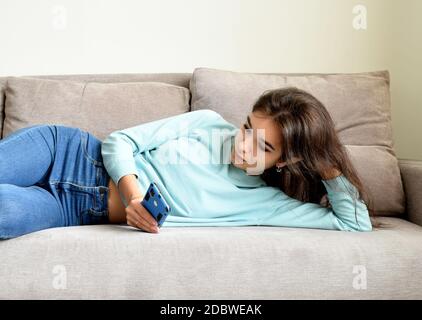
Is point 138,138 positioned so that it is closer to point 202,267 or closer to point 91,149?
point 91,149

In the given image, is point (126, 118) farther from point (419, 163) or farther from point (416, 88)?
point (416, 88)

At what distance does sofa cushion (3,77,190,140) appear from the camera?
1603 millimetres

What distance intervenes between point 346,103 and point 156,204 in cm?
89

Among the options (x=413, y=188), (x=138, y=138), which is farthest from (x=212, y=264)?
(x=413, y=188)

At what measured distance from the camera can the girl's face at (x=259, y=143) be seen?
1.26 meters

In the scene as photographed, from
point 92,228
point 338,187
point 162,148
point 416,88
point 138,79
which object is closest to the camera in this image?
point 92,228

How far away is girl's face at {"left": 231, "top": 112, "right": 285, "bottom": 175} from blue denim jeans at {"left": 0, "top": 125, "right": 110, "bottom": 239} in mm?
391

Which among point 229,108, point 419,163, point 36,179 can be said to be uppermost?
point 229,108

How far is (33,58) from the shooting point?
210 centimetres

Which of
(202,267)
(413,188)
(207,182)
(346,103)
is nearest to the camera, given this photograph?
(202,267)

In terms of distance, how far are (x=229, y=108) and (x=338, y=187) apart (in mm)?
502

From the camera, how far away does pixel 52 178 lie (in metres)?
1.28

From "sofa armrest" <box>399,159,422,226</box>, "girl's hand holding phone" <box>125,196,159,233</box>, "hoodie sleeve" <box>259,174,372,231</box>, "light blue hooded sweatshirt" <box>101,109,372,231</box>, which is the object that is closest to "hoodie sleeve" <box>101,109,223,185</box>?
"light blue hooded sweatshirt" <box>101,109,372,231</box>
